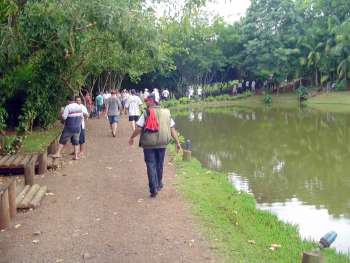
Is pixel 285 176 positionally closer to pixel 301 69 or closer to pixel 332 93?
pixel 332 93

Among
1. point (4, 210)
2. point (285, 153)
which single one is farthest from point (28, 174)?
point (285, 153)

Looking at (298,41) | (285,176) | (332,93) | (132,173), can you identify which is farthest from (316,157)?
(298,41)

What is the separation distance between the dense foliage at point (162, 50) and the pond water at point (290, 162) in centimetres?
416

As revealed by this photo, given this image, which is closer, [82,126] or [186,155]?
[82,126]

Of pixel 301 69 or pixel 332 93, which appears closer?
pixel 332 93

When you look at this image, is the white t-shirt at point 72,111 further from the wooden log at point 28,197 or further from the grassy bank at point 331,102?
the grassy bank at point 331,102

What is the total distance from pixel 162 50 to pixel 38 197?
18.7m

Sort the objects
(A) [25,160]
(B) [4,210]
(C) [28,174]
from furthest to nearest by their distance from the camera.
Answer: (A) [25,160] < (C) [28,174] < (B) [4,210]

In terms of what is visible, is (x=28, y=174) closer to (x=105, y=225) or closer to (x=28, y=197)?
(x=28, y=197)

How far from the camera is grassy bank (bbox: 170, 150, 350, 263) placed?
21.8 feet

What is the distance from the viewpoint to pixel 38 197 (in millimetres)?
9109

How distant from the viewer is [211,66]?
5159 cm

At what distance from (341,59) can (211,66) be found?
492 inches

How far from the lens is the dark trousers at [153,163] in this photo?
8938 mm
